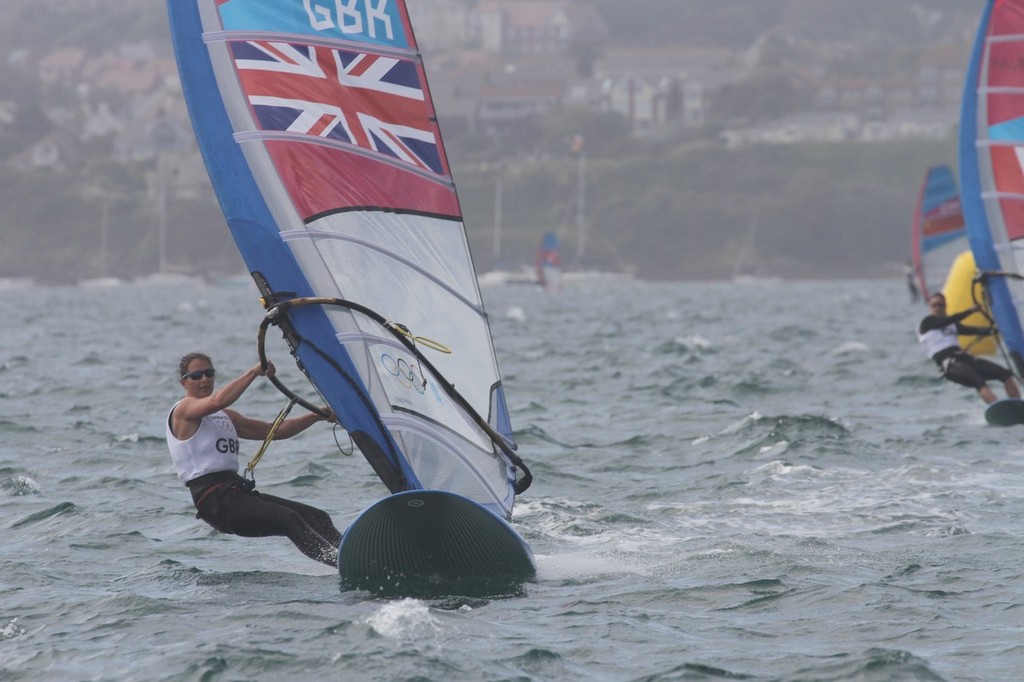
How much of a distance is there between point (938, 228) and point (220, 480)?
29.6 meters

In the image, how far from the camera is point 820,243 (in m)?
132

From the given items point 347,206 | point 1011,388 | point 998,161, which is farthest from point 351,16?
point 1011,388

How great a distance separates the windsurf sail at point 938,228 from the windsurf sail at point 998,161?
18896 mm

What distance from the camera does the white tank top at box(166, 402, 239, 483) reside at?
995 centimetres

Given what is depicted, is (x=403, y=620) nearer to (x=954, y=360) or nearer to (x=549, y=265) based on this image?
(x=954, y=360)

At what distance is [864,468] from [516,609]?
20.2ft

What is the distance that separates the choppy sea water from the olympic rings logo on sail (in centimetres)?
123

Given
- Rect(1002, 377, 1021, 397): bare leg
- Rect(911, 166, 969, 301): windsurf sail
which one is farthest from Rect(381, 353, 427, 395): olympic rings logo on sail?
Rect(911, 166, 969, 301): windsurf sail

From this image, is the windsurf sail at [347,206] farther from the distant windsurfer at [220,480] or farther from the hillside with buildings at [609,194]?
the hillside with buildings at [609,194]

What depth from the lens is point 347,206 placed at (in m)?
10.0

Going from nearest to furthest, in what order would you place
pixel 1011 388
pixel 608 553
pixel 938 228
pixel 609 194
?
pixel 608 553, pixel 1011 388, pixel 938 228, pixel 609 194

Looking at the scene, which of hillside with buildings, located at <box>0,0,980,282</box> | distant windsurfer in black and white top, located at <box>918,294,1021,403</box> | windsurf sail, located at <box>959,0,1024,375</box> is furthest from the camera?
hillside with buildings, located at <box>0,0,980,282</box>

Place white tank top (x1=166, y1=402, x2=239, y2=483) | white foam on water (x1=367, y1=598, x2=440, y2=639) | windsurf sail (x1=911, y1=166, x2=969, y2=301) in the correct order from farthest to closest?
windsurf sail (x1=911, y1=166, x2=969, y2=301) < white tank top (x1=166, y1=402, x2=239, y2=483) < white foam on water (x1=367, y1=598, x2=440, y2=639)

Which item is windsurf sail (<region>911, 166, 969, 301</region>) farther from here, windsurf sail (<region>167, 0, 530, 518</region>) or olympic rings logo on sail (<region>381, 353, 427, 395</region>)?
olympic rings logo on sail (<region>381, 353, 427, 395</region>)
